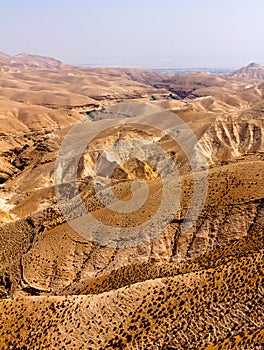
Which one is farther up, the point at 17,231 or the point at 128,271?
the point at 128,271

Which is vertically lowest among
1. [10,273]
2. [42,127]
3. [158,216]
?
[42,127]

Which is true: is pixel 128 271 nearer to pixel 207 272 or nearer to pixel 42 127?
pixel 207 272

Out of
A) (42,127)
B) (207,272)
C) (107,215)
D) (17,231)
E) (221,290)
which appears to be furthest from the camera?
(42,127)

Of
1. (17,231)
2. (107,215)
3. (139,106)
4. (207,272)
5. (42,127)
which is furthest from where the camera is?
(139,106)

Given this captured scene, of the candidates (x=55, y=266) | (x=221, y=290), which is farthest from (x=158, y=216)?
(x=221, y=290)

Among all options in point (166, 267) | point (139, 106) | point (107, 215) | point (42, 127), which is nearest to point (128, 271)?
point (166, 267)

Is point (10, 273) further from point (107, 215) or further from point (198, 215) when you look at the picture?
point (198, 215)

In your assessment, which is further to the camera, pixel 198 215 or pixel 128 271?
pixel 198 215

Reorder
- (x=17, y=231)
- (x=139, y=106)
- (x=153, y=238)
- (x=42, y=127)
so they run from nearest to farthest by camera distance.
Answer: (x=153, y=238), (x=17, y=231), (x=42, y=127), (x=139, y=106)

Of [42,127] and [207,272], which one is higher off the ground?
[207,272]
